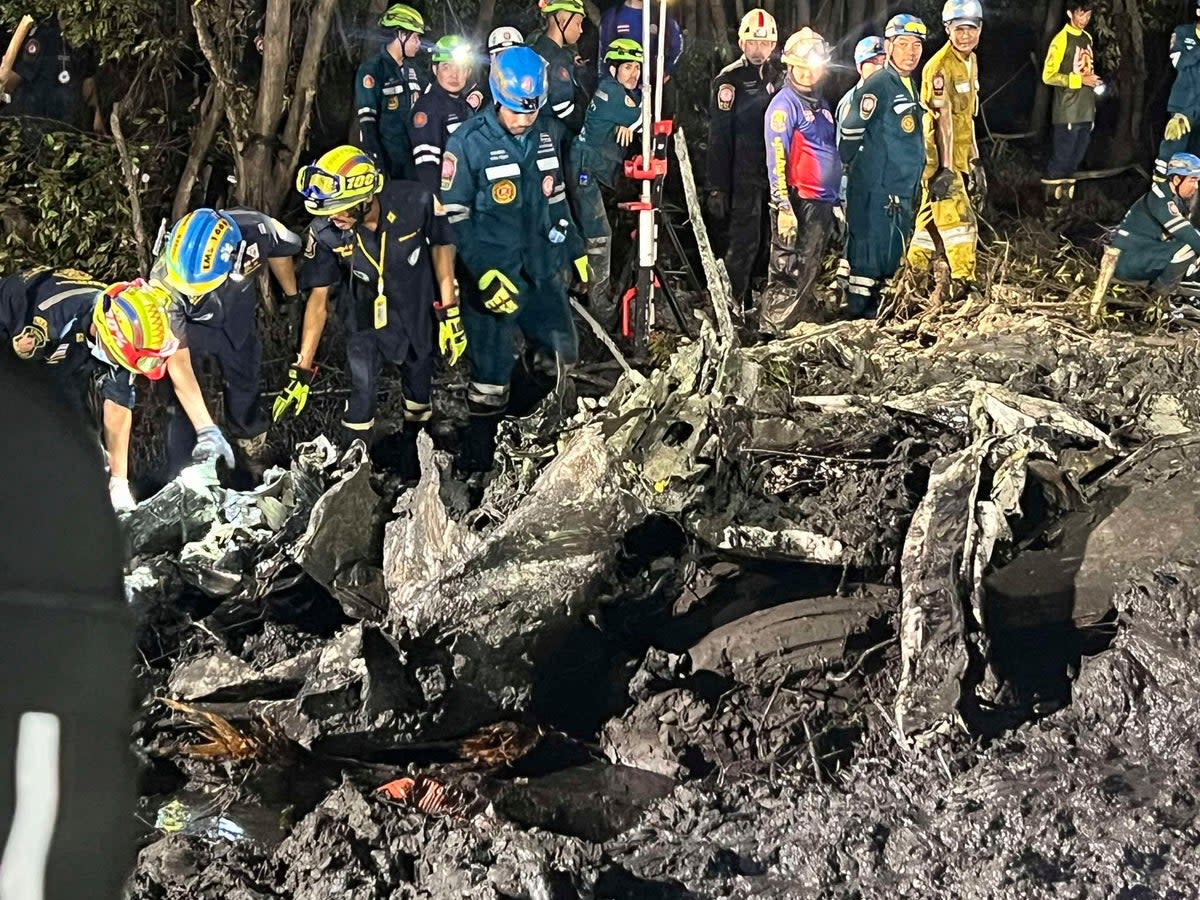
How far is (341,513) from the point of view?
3.59 metres

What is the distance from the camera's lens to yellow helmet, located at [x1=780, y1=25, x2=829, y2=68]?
4.55 metres

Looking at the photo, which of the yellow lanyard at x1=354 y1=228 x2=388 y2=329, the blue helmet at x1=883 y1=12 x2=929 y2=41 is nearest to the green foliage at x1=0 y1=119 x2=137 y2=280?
the yellow lanyard at x1=354 y1=228 x2=388 y2=329

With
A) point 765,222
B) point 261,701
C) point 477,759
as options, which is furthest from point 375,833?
point 765,222

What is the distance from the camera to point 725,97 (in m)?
4.51

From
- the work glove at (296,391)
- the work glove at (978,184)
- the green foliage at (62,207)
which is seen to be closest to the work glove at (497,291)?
the work glove at (296,391)

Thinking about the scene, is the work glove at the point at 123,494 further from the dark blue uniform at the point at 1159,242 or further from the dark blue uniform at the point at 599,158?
the dark blue uniform at the point at 1159,242

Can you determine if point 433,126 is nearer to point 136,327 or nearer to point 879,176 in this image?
point 136,327

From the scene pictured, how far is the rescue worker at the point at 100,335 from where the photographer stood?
3404 millimetres

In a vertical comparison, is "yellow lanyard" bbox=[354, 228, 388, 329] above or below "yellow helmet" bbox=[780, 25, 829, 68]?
below

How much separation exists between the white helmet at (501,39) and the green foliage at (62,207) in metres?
1.27

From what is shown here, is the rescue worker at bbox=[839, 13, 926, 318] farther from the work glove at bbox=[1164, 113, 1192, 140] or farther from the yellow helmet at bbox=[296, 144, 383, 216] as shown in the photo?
the yellow helmet at bbox=[296, 144, 383, 216]

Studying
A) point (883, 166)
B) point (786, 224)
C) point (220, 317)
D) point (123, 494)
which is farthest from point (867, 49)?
point (123, 494)

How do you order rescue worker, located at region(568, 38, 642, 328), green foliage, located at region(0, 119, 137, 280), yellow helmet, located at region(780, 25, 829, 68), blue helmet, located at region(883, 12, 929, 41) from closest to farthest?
green foliage, located at region(0, 119, 137, 280), rescue worker, located at region(568, 38, 642, 328), yellow helmet, located at region(780, 25, 829, 68), blue helmet, located at region(883, 12, 929, 41)

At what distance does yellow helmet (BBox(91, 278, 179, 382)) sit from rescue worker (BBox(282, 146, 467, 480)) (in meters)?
0.44
